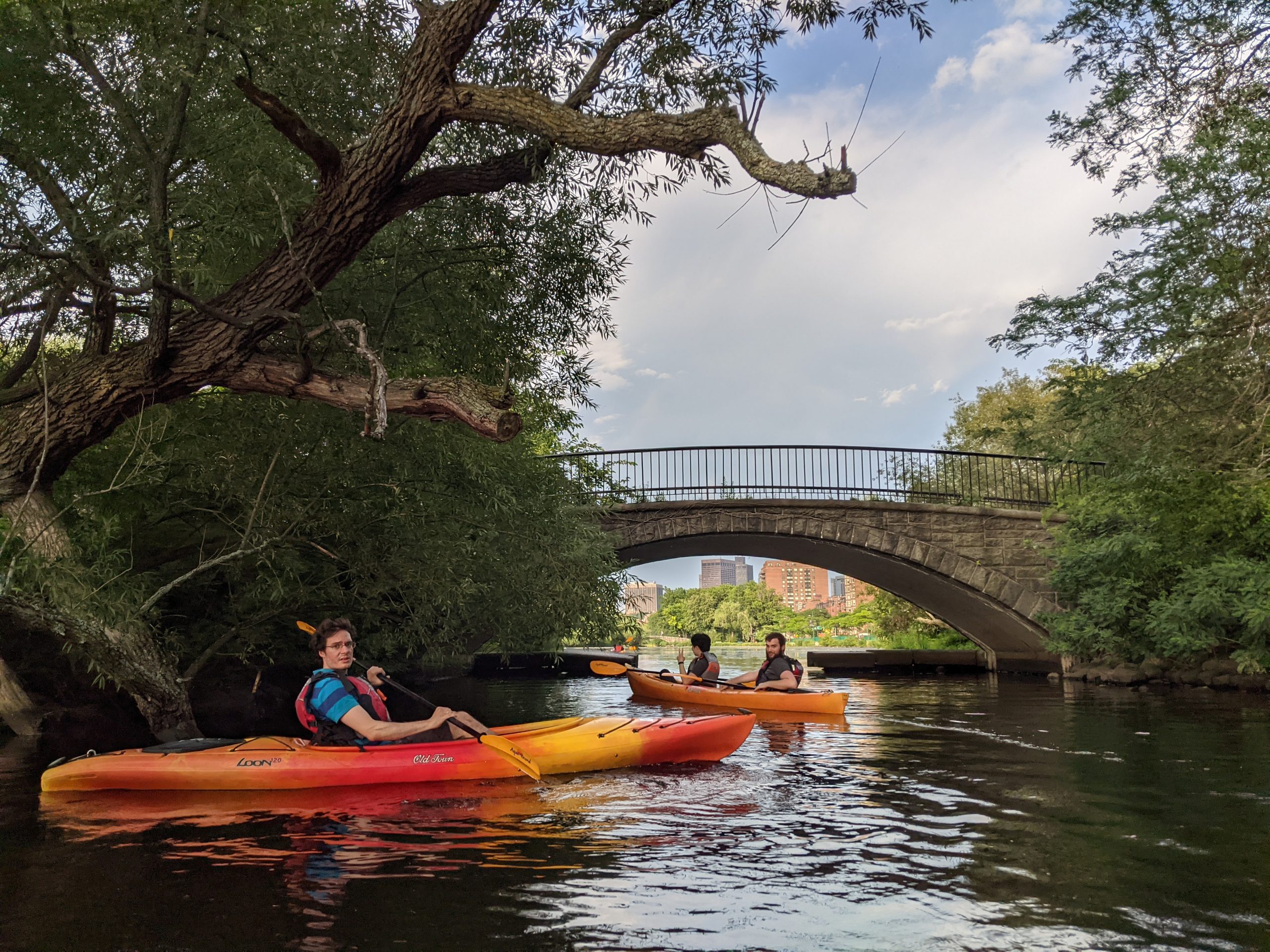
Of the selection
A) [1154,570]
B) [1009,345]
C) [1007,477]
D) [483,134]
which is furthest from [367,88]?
[1007,477]

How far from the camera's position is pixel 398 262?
805 cm

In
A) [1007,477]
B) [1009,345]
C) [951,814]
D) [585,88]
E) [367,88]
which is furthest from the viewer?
[1007,477]

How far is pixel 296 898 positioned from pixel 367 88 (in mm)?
6112

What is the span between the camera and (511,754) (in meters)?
6.17

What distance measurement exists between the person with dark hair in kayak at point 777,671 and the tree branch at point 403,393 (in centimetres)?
572

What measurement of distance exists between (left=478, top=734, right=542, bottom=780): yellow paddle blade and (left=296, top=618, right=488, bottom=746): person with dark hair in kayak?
0.13m

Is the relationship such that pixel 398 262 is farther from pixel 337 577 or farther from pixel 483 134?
pixel 337 577

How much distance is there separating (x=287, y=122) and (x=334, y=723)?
3.60 meters

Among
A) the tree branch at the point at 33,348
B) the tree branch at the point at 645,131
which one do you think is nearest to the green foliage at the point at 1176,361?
the tree branch at the point at 645,131

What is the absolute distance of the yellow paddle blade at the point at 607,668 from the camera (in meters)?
11.4

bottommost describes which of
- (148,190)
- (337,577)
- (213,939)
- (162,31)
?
Answer: (213,939)

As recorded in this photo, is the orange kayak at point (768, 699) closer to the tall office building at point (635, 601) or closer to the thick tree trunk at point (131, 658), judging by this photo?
the tall office building at point (635, 601)

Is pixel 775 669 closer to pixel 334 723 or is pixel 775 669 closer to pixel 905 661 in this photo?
pixel 334 723

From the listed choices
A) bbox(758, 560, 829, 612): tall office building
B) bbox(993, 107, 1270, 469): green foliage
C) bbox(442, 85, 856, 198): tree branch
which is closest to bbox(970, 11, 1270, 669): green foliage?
bbox(993, 107, 1270, 469): green foliage
